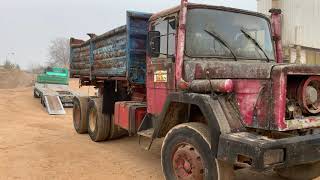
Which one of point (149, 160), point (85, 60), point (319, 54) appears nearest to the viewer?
point (149, 160)

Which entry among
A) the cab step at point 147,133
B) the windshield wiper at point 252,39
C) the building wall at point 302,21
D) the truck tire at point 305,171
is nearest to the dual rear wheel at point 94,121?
the cab step at point 147,133

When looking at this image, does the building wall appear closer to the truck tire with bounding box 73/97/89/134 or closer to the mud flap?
the mud flap

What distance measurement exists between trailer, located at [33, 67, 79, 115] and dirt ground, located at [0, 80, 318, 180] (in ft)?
16.9

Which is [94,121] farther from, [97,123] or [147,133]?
[147,133]

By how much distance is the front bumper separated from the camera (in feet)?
14.8

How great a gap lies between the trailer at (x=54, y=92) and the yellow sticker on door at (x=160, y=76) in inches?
405

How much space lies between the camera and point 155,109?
7023 millimetres

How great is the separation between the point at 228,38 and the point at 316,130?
1.85 meters

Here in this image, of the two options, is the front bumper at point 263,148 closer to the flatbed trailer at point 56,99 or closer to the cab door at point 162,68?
the cab door at point 162,68

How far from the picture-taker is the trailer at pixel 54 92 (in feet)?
59.4

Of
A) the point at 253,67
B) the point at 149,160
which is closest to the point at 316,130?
the point at 253,67

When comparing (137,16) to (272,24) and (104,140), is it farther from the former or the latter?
(104,140)

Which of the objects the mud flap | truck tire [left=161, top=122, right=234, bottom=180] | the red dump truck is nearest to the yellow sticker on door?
the red dump truck

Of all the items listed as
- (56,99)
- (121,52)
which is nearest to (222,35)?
(121,52)
